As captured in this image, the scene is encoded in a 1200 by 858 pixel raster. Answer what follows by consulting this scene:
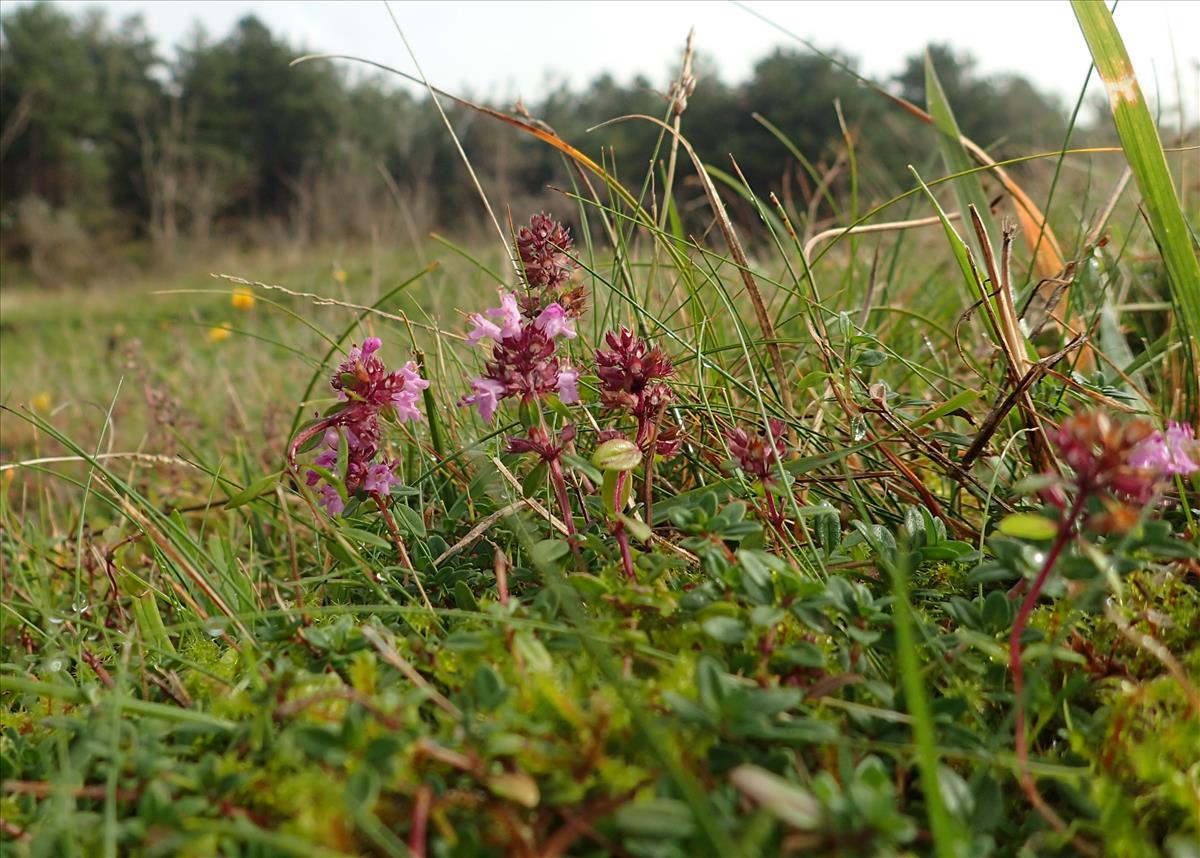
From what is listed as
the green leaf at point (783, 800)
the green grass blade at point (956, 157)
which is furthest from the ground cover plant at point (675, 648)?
the green grass blade at point (956, 157)

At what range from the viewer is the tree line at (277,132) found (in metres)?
21.3

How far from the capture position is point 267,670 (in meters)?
0.92

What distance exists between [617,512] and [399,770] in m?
0.42

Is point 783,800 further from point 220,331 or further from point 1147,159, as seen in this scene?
point 220,331

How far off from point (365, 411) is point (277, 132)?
32.9 m

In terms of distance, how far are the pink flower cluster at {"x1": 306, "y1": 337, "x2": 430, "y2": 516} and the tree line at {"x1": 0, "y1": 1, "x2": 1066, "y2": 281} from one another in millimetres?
16661

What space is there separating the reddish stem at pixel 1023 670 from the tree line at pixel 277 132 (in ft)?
56.2

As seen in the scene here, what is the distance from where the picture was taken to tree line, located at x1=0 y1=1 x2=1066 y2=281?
840 inches

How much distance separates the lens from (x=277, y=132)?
30.1 meters

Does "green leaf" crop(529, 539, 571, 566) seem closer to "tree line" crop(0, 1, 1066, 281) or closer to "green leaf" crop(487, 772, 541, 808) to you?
"green leaf" crop(487, 772, 541, 808)

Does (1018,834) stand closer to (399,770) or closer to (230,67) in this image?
(399,770)

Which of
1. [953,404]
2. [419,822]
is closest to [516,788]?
[419,822]

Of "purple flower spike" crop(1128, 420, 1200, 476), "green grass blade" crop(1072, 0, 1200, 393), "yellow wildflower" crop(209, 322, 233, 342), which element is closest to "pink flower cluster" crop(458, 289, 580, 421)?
"purple flower spike" crop(1128, 420, 1200, 476)

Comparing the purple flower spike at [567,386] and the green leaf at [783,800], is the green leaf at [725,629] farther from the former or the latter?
the purple flower spike at [567,386]
